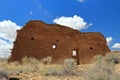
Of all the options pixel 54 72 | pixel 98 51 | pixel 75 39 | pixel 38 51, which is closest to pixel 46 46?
pixel 38 51

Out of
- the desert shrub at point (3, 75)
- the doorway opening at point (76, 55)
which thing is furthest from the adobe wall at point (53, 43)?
the desert shrub at point (3, 75)

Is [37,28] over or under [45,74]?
over

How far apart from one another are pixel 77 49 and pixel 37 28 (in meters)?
4.61

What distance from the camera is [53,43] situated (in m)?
29.4

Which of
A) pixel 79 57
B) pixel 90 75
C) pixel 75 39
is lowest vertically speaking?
pixel 90 75

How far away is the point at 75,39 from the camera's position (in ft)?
99.2

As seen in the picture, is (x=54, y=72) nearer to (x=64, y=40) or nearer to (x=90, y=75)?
(x=90, y=75)

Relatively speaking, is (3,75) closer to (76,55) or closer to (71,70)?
(71,70)

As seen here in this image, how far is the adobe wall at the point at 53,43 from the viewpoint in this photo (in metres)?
29.0

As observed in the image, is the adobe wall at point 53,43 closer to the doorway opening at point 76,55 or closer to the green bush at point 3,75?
the doorway opening at point 76,55

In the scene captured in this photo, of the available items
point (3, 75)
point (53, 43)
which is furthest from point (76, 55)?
point (3, 75)

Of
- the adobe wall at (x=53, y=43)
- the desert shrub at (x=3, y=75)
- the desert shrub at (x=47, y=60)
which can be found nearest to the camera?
the desert shrub at (x=3, y=75)

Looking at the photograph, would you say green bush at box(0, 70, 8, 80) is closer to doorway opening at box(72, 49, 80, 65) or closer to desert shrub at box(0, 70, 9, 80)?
desert shrub at box(0, 70, 9, 80)

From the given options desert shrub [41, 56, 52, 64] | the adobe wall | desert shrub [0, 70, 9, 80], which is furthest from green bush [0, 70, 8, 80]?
the adobe wall
